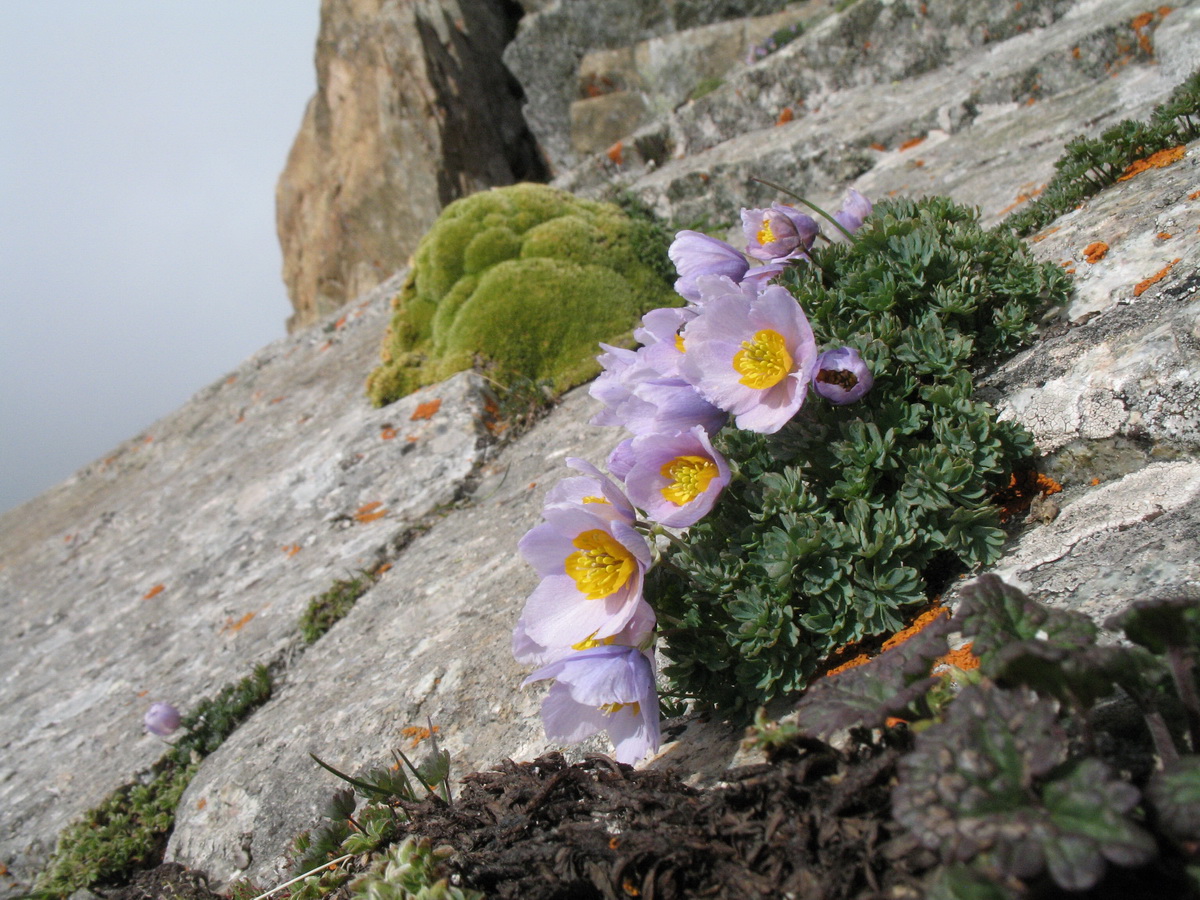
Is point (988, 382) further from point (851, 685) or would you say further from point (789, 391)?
point (851, 685)

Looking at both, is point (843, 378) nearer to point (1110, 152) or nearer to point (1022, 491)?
point (1022, 491)

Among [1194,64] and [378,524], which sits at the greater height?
[1194,64]

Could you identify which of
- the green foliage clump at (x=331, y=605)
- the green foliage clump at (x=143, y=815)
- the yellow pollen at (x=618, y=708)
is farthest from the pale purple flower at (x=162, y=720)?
the yellow pollen at (x=618, y=708)

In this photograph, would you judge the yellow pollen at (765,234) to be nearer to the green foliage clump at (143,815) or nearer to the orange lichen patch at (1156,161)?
the orange lichen patch at (1156,161)

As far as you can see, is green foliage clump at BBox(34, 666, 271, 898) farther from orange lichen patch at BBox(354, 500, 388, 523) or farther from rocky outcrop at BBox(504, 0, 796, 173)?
rocky outcrop at BBox(504, 0, 796, 173)

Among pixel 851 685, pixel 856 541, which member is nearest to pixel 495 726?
pixel 856 541
